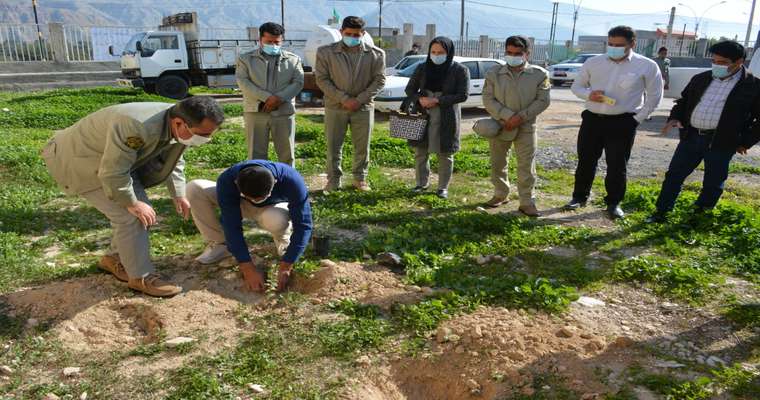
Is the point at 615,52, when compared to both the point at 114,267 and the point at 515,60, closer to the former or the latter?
the point at 515,60

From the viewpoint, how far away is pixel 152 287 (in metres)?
3.44

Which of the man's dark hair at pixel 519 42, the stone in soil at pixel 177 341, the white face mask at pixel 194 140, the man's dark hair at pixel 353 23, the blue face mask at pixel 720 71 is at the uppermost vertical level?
the man's dark hair at pixel 353 23

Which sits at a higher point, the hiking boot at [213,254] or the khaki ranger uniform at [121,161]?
the khaki ranger uniform at [121,161]

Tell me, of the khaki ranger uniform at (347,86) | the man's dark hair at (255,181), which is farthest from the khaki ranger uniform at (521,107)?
the man's dark hair at (255,181)

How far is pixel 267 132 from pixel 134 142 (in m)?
2.49

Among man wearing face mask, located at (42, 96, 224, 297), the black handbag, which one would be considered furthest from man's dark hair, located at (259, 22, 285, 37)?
man wearing face mask, located at (42, 96, 224, 297)

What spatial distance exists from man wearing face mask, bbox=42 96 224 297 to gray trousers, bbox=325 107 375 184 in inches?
91.3

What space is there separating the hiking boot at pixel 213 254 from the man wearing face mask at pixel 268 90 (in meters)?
1.68

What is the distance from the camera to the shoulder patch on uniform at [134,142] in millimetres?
3049

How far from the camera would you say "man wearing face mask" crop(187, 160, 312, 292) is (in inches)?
127

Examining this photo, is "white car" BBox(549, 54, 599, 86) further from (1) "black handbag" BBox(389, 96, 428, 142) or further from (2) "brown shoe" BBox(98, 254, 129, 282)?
(2) "brown shoe" BBox(98, 254, 129, 282)

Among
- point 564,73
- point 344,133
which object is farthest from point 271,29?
point 564,73

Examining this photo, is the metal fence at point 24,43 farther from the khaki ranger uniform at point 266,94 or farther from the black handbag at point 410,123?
the black handbag at point 410,123

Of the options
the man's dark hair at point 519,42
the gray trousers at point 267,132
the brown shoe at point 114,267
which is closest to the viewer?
A: the brown shoe at point 114,267
